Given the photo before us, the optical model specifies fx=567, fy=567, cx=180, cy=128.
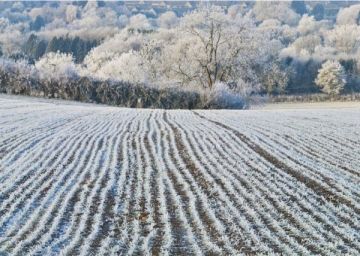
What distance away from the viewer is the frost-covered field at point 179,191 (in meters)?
11.6

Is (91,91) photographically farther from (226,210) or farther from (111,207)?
(226,210)

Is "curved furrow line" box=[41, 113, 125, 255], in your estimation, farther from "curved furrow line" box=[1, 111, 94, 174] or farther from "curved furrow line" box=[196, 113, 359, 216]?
"curved furrow line" box=[196, 113, 359, 216]

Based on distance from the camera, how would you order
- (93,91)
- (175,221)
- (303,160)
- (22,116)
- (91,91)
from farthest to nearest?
(93,91) < (91,91) < (22,116) < (303,160) < (175,221)

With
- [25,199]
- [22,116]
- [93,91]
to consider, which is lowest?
[25,199]

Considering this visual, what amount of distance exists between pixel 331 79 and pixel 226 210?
102761 millimetres

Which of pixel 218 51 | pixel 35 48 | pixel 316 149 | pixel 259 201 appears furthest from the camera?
pixel 35 48

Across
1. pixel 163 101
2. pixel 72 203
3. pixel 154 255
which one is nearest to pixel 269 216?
pixel 154 255

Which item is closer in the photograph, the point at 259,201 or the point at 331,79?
the point at 259,201

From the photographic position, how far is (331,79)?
111562 millimetres

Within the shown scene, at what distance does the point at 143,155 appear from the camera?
20.0 meters

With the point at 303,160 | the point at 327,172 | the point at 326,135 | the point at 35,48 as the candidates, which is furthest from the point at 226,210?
the point at 35,48

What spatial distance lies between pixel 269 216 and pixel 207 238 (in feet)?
6.68

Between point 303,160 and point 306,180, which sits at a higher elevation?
point 303,160

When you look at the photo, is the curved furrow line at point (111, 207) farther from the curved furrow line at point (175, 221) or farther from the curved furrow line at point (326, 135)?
the curved furrow line at point (326, 135)
